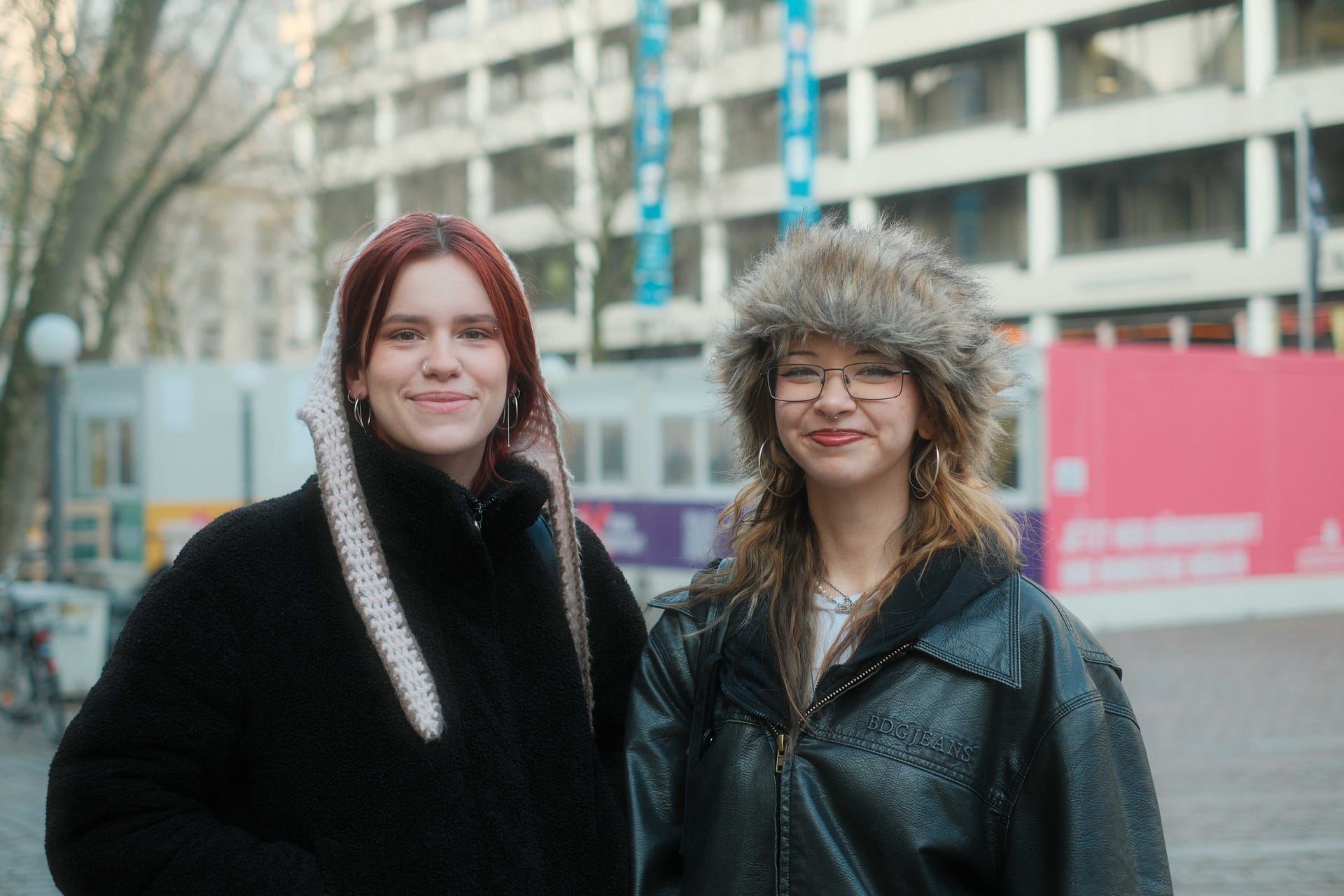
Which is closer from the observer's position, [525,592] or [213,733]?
[213,733]

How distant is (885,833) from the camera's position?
196 cm

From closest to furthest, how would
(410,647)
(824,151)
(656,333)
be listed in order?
1. (410,647)
2. (656,333)
3. (824,151)

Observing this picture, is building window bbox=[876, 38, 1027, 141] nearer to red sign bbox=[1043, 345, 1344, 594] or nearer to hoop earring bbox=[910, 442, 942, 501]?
red sign bbox=[1043, 345, 1344, 594]

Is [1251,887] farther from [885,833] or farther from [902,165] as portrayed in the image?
[902,165]

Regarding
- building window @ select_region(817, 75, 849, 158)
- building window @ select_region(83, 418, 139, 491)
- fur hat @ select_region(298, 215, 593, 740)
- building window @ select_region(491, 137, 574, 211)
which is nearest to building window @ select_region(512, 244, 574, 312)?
building window @ select_region(491, 137, 574, 211)

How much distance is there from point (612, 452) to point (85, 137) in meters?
6.67

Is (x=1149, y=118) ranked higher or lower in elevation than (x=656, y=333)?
higher

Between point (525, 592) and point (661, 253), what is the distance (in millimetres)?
18986

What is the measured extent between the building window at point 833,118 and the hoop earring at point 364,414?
33.7 m

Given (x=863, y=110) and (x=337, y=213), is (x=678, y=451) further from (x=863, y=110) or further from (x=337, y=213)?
(x=863, y=110)

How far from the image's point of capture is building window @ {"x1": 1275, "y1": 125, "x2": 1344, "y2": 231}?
26.7 meters

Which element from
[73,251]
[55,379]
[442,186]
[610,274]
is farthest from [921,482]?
[442,186]

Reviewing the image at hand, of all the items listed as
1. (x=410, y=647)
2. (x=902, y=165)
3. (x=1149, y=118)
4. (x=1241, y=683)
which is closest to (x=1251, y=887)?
(x=410, y=647)

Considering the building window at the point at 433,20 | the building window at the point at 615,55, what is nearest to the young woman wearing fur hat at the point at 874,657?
the building window at the point at 615,55
